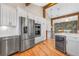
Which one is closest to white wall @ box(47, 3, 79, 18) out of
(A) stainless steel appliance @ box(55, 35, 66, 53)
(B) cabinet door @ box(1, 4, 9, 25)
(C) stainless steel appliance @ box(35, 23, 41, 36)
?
(A) stainless steel appliance @ box(55, 35, 66, 53)

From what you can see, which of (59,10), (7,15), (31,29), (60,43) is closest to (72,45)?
(60,43)

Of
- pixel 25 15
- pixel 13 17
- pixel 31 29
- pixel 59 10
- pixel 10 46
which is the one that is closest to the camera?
pixel 59 10

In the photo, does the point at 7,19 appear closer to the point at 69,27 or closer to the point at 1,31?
the point at 1,31

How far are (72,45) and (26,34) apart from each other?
1.56 m

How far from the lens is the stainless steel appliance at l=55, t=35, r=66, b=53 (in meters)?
2.87

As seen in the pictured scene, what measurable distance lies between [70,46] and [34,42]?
52.6 inches

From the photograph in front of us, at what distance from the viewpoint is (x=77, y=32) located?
2334 mm

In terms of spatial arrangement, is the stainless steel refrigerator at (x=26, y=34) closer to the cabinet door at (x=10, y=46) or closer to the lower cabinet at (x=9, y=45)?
the lower cabinet at (x=9, y=45)

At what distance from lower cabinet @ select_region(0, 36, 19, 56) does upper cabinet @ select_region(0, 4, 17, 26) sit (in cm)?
43

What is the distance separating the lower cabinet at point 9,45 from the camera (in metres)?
2.43

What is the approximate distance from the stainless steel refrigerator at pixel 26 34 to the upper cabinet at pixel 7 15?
0.95ft

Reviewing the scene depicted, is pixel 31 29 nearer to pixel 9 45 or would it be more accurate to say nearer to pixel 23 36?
pixel 23 36

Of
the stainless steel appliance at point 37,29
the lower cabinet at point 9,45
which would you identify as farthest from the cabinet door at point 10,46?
the stainless steel appliance at point 37,29

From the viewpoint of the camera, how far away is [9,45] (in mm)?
2639
